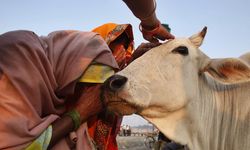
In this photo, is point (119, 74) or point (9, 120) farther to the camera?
point (119, 74)

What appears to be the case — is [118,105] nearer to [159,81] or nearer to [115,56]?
[159,81]

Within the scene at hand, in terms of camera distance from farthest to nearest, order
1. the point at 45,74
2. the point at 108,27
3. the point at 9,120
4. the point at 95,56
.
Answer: the point at 108,27
the point at 95,56
the point at 45,74
the point at 9,120

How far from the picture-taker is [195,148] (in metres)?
2.72

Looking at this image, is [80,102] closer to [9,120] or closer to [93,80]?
[93,80]

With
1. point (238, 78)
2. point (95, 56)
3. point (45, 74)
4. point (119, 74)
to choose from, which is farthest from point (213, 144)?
point (45, 74)

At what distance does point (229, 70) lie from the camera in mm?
2770

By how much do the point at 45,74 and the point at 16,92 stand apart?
24 centimetres

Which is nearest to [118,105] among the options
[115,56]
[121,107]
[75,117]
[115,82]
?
[121,107]

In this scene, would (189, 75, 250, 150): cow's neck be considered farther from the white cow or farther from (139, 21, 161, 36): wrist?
(139, 21, 161, 36): wrist

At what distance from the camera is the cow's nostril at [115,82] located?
2316mm

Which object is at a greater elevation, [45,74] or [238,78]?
[45,74]

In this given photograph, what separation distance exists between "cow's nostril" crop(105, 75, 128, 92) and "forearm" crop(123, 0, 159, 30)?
458mm

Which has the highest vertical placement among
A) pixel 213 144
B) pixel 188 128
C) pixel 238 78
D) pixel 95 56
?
pixel 95 56

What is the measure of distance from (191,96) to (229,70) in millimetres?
357
